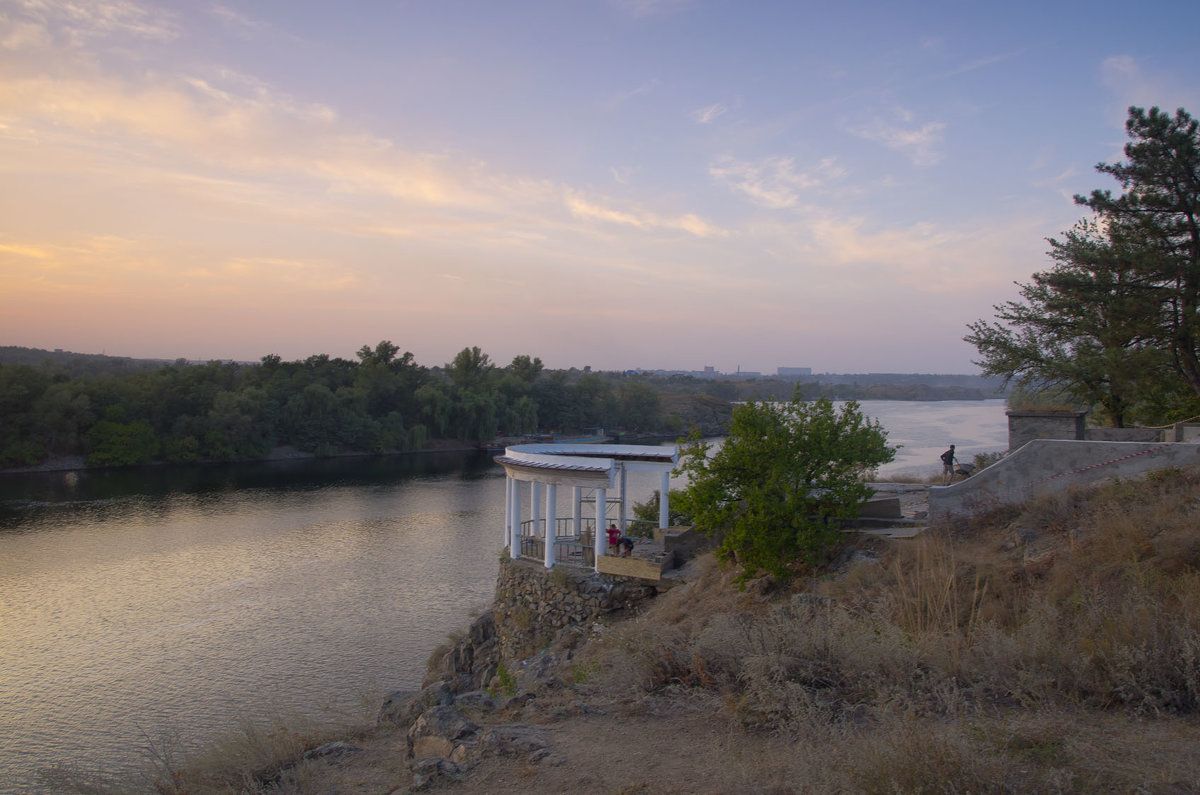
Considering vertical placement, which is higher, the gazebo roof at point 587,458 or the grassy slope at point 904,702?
the gazebo roof at point 587,458

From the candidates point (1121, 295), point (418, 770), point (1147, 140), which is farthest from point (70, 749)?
point (1147, 140)

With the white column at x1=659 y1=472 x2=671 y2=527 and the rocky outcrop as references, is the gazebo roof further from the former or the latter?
the rocky outcrop

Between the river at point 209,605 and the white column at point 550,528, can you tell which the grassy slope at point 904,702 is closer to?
the river at point 209,605

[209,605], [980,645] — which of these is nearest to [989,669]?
[980,645]

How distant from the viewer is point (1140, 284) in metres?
19.0

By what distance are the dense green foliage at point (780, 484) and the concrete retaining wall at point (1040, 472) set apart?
5.05ft

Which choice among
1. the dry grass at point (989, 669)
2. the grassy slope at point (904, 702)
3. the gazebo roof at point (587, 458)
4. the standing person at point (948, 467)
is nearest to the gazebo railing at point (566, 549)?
the gazebo roof at point (587, 458)

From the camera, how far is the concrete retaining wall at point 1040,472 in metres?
12.2

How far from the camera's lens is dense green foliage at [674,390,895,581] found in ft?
38.5

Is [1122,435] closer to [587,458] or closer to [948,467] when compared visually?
[948,467]

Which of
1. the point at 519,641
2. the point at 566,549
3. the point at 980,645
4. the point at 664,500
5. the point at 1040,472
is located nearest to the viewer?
the point at 980,645

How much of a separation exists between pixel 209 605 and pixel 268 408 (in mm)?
49236

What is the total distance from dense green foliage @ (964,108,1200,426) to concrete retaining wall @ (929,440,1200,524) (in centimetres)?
766

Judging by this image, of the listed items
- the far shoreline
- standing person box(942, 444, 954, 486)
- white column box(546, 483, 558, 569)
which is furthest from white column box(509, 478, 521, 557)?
the far shoreline
